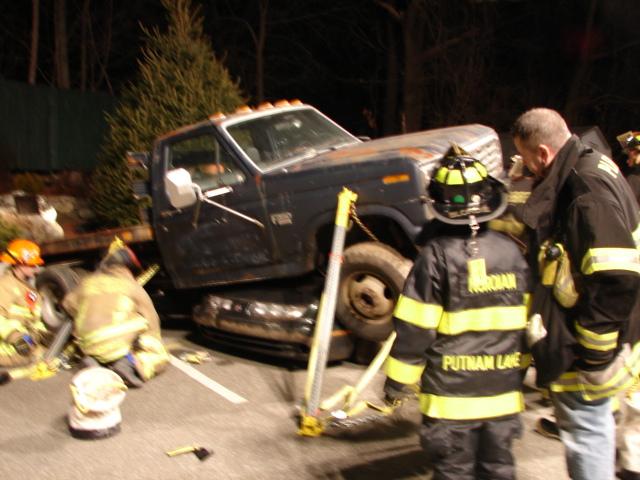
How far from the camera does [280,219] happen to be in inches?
234

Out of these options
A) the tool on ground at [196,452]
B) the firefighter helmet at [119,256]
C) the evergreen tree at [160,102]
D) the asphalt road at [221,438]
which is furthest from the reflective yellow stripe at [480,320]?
the evergreen tree at [160,102]

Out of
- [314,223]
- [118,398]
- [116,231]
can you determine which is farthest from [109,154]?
[118,398]

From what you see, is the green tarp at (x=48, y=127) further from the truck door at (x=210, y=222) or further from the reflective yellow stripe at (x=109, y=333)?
the reflective yellow stripe at (x=109, y=333)

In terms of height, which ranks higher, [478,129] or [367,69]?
[367,69]

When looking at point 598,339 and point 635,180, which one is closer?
point 598,339

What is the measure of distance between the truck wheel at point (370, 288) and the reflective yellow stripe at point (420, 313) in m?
2.26

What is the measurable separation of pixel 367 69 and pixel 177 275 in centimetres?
1647

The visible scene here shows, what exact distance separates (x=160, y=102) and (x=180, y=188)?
374 cm

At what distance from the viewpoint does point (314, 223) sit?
19.0 ft

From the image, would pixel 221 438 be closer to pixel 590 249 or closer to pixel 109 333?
pixel 109 333

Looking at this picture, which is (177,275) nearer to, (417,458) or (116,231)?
(116,231)

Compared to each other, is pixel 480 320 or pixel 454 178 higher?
pixel 454 178

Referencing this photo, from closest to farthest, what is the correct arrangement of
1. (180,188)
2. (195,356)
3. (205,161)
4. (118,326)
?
(118,326), (180,188), (195,356), (205,161)

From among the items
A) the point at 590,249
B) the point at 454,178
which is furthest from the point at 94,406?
the point at 590,249
